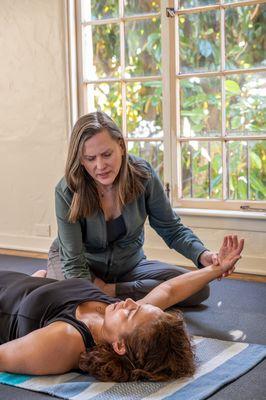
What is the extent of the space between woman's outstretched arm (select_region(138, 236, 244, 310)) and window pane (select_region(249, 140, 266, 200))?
122 cm

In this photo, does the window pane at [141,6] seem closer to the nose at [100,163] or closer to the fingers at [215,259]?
the nose at [100,163]

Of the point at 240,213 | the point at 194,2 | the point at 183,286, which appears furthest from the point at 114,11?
the point at 183,286

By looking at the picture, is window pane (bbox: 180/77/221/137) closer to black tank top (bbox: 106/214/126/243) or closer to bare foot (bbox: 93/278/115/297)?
black tank top (bbox: 106/214/126/243)

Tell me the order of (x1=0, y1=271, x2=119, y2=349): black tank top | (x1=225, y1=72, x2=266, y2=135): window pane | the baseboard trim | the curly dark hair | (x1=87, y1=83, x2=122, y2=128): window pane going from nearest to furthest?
the curly dark hair
(x1=0, y1=271, x2=119, y2=349): black tank top
(x1=225, y1=72, x2=266, y2=135): window pane
(x1=87, y1=83, x2=122, y2=128): window pane
the baseboard trim

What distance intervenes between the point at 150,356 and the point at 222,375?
35cm

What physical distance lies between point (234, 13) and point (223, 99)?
49 cm

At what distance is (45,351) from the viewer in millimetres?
1954

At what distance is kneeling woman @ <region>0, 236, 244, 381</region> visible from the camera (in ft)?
6.23

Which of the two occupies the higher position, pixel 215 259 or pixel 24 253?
pixel 215 259

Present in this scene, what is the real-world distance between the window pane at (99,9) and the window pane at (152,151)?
845 mm

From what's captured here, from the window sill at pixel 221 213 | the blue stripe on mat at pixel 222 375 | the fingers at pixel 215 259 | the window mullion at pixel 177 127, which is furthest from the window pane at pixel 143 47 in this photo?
the blue stripe on mat at pixel 222 375

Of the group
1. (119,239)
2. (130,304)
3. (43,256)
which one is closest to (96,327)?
(130,304)

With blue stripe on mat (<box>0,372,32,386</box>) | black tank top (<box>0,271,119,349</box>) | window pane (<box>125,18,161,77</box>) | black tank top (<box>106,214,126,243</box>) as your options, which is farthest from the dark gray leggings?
window pane (<box>125,18,161,77</box>)

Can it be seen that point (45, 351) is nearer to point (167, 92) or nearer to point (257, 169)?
point (257, 169)
